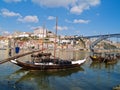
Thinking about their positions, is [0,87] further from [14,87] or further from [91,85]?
[91,85]

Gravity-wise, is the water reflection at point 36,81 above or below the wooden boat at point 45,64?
below

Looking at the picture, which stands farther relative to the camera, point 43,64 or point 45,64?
point 45,64

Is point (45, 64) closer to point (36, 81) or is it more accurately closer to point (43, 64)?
point (43, 64)

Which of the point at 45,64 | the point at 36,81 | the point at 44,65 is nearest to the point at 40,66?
the point at 44,65

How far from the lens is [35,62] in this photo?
1421 inches

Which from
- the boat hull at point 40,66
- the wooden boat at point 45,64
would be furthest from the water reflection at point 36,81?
the wooden boat at point 45,64

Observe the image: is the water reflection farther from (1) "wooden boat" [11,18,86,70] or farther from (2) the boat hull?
(1) "wooden boat" [11,18,86,70]

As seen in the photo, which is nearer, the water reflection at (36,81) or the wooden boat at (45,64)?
the water reflection at (36,81)

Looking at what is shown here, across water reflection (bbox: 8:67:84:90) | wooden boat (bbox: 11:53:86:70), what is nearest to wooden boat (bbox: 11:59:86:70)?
wooden boat (bbox: 11:53:86:70)

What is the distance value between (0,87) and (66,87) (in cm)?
709

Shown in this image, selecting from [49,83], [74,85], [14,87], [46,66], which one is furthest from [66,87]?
[46,66]

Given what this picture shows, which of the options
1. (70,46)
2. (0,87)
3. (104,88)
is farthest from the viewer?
(70,46)

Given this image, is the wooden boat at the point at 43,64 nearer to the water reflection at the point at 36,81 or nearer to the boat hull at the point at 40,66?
the boat hull at the point at 40,66

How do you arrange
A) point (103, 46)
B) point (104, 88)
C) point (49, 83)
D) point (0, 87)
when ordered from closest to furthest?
point (0, 87), point (104, 88), point (49, 83), point (103, 46)
